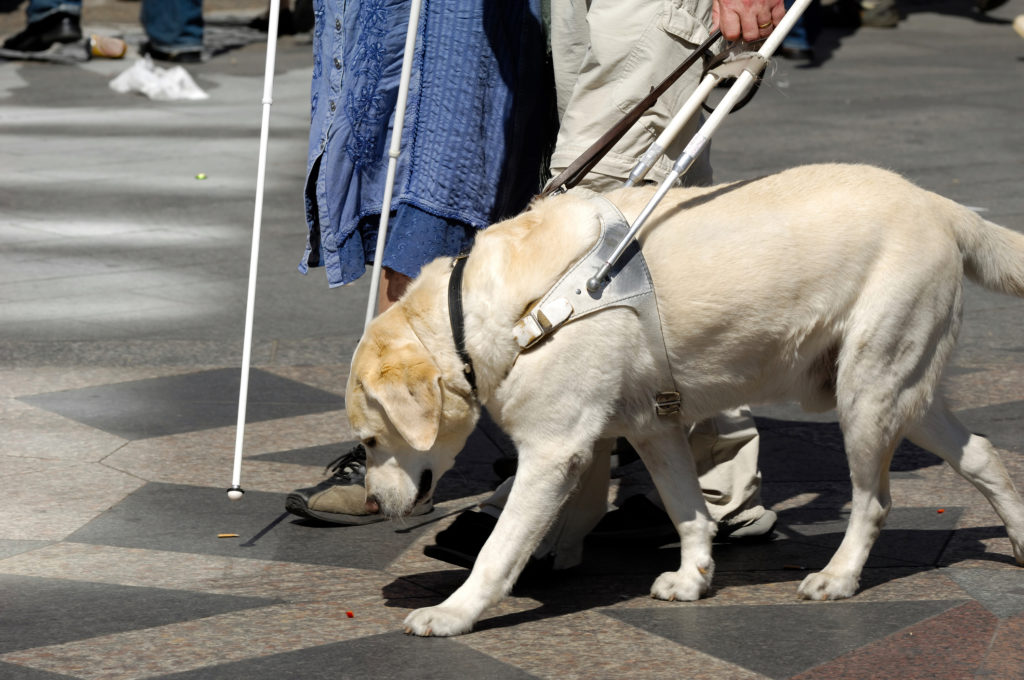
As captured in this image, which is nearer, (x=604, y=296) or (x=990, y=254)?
(x=604, y=296)

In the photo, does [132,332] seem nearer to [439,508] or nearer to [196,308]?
[196,308]

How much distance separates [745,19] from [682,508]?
150 centimetres

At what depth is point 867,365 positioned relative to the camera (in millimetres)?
4148

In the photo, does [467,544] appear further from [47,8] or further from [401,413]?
[47,8]

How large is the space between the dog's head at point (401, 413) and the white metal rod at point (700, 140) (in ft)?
1.73

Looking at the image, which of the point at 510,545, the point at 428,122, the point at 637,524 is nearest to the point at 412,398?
the point at 510,545

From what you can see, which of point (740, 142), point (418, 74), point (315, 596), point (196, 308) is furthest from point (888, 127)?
point (315, 596)

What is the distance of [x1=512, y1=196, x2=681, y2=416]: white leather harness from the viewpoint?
3.95 m

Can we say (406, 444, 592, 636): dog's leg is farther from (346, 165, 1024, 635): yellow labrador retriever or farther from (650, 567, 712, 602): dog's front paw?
(650, 567, 712, 602): dog's front paw

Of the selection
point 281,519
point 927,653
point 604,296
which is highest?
point 604,296

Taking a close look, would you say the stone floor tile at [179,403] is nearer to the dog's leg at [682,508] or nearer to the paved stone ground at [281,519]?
the paved stone ground at [281,519]

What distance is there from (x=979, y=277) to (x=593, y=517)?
4.68 feet

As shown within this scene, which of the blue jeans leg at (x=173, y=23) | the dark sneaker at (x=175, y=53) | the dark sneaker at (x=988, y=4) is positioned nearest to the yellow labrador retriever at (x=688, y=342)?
the blue jeans leg at (x=173, y=23)

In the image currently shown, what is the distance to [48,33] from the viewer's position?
1694cm
